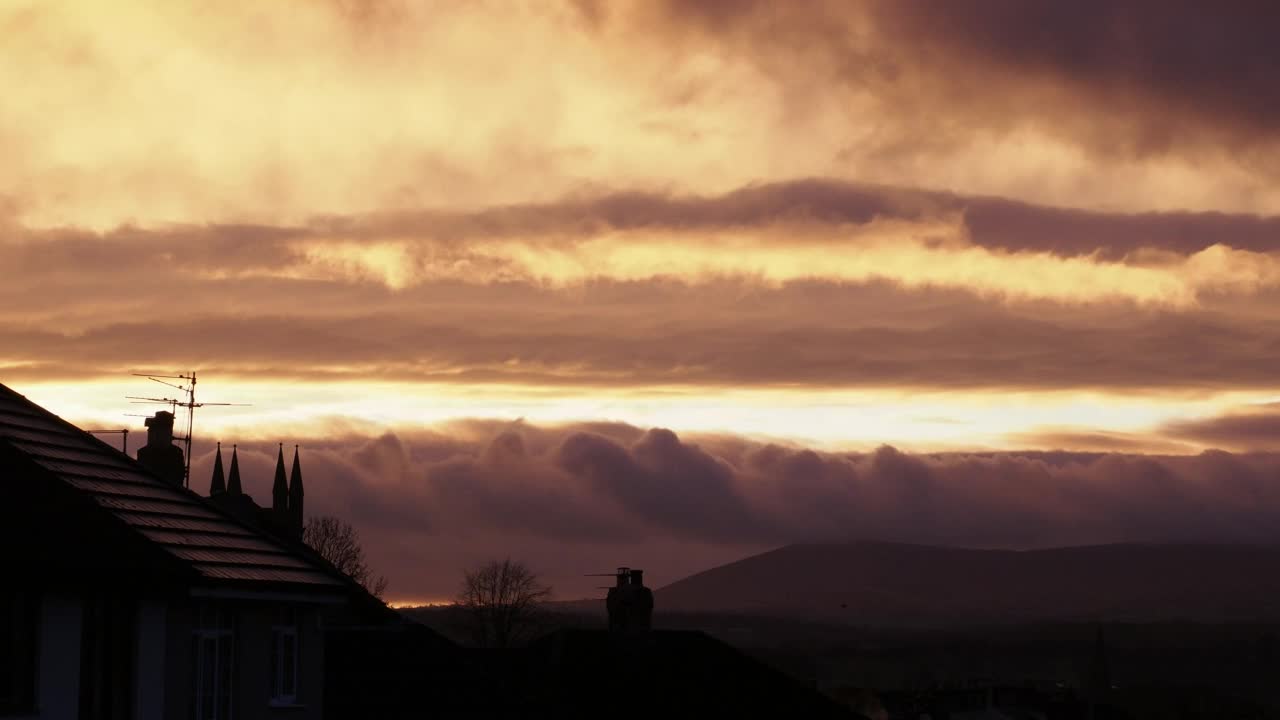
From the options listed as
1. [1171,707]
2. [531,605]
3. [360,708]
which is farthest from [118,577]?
[1171,707]

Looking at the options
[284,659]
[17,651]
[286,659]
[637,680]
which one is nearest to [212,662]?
[284,659]

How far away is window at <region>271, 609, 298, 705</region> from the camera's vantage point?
3181 cm

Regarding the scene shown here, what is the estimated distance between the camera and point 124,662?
2742cm

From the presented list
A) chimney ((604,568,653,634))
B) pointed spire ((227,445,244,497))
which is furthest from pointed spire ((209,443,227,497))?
chimney ((604,568,653,634))

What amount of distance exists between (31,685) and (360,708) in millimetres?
19378

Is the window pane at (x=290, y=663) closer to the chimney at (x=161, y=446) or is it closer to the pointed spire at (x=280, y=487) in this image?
the chimney at (x=161, y=446)

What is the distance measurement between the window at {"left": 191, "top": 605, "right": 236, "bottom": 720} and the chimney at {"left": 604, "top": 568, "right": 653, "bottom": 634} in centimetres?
2545

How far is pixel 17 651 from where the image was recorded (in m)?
25.9

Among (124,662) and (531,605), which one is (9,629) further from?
(531,605)

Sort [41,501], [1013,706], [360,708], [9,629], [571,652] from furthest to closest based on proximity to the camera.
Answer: [1013,706] < [571,652] < [360,708] < [41,501] < [9,629]

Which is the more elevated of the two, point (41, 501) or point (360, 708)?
point (41, 501)

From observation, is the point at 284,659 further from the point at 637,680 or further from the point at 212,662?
the point at 637,680

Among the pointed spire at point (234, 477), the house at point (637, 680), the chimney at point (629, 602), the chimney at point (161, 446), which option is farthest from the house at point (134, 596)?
the pointed spire at point (234, 477)

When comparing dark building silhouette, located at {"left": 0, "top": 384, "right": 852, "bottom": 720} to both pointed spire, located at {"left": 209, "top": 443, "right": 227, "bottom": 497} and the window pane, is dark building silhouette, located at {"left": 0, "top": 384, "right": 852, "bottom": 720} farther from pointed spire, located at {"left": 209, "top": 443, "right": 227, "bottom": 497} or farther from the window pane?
pointed spire, located at {"left": 209, "top": 443, "right": 227, "bottom": 497}
